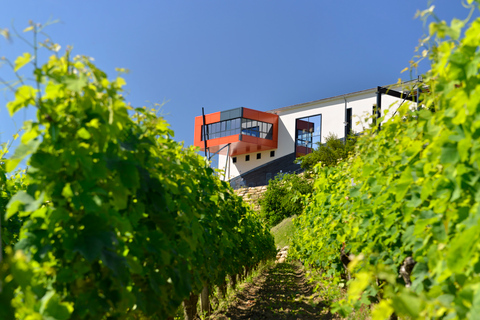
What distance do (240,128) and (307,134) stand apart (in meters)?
5.99

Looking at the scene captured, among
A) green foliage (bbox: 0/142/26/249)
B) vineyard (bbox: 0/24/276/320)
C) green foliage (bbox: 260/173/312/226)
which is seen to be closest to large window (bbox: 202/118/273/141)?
green foliage (bbox: 260/173/312/226)

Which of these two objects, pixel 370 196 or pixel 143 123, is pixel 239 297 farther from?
pixel 143 123

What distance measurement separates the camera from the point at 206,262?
3.90 m

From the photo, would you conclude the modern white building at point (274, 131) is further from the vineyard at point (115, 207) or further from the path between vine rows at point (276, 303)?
the vineyard at point (115, 207)

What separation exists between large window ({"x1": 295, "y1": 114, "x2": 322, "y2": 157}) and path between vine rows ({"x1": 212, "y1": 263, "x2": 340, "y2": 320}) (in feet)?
91.6

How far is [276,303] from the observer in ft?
21.7

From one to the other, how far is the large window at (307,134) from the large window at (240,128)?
111 inches

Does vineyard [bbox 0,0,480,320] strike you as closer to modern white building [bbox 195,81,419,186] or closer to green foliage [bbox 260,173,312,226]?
green foliage [bbox 260,173,312,226]

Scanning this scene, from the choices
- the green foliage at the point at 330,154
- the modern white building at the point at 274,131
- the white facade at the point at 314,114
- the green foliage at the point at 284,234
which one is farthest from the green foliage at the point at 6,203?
the modern white building at the point at 274,131

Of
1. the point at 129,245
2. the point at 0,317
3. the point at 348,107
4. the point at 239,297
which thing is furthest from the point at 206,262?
the point at 348,107

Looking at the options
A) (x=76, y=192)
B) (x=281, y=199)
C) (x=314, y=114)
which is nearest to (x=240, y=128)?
(x=314, y=114)

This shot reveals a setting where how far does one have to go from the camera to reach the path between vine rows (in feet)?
18.6

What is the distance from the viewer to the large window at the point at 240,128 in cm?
3722

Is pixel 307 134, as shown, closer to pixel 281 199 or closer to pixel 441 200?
pixel 281 199
